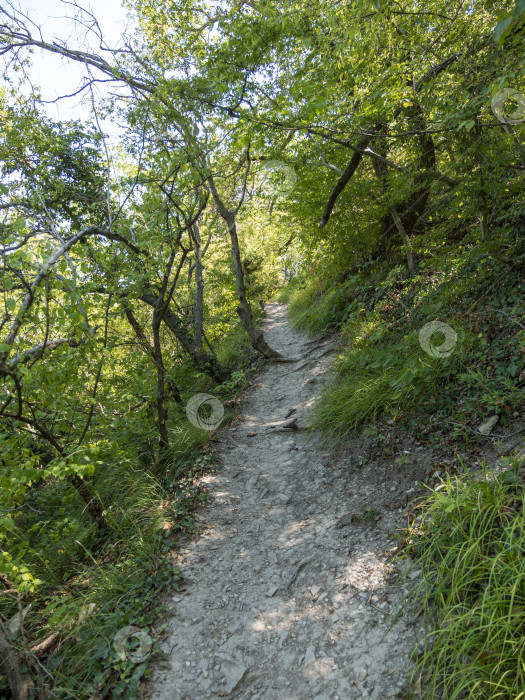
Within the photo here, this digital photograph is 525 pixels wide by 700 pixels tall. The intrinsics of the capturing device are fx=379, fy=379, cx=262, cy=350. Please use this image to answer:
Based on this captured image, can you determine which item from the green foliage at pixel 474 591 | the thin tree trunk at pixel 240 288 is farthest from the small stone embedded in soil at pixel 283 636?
the thin tree trunk at pixel 240 288

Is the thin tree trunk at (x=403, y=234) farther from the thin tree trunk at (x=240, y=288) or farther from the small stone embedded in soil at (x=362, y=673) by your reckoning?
the small stone embedded in soil at (x=362, y=673)

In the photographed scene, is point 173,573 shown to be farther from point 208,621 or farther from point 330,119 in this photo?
point 330,119

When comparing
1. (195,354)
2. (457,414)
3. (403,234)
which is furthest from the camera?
(195,354)

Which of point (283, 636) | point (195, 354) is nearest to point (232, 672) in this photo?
point (283, 636)

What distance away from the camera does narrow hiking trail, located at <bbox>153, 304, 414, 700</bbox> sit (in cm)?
217

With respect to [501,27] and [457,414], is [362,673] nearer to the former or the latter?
[457,414]

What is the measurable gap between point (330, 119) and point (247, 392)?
14.4 feet

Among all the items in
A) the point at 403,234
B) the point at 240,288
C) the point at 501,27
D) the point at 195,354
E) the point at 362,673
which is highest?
the point at 240,288

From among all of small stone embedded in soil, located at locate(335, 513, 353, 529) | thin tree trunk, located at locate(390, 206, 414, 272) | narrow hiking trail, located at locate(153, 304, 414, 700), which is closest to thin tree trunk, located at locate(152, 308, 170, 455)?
narrow hiking trail, located at locate(153, 304, 414, 700)

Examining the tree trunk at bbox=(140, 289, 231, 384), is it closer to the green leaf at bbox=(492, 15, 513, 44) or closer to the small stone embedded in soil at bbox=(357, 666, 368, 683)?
the small stone embedded in soil at bbox=(357, 666, 368, 683)

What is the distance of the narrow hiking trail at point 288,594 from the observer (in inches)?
85.3

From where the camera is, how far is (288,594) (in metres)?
2.77

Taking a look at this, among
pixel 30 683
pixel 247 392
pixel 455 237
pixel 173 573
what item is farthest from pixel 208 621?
pixel 455 237

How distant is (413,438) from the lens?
3.65 meters
